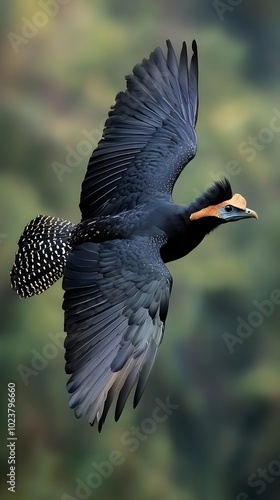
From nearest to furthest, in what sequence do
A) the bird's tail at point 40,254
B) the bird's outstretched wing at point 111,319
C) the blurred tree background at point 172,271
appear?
the bird's outstretched wing at point 111,319, the bird's tail at point 40,254, the blurred tree background at point 172,271

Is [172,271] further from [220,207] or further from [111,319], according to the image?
[111,319]

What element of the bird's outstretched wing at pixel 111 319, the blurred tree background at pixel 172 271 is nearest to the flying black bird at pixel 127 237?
the bird's outstretched wing at pixel 111 319

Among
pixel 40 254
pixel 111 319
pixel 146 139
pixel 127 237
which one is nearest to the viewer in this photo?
pixel 111 319

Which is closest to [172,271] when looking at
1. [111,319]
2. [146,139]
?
[146,139]

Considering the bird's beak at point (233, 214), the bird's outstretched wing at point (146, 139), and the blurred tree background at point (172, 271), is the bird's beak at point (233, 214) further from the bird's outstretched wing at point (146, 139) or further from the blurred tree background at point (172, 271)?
the blurred tree background at point (172, 271)

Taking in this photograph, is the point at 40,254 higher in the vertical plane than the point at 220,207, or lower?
lower

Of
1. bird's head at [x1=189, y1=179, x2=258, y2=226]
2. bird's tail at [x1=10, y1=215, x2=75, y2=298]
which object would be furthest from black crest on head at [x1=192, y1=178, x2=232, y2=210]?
bird's tail at [x1=10, y1=215, x2=75, y2=298]

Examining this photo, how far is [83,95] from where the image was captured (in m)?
2.51

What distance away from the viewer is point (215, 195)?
1.98m

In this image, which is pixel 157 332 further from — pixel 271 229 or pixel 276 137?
pixel 276 137

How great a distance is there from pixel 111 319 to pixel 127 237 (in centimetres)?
22

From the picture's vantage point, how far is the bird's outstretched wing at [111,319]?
5.58 feet

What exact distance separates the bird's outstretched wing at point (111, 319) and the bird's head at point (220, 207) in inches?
5.8

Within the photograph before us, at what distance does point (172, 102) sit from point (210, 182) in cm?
29
